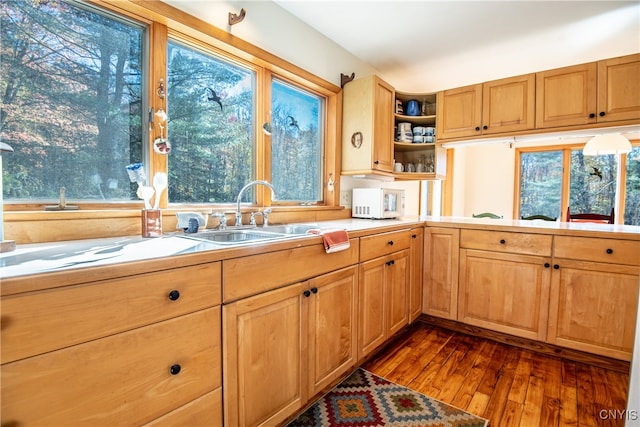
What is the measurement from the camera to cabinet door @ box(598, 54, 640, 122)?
2.14 m

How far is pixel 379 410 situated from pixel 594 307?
154cm

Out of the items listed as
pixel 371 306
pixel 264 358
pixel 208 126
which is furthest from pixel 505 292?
pixel 208 126

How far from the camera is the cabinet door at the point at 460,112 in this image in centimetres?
273

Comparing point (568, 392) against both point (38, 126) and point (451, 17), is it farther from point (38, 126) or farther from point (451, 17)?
point (38, 126)

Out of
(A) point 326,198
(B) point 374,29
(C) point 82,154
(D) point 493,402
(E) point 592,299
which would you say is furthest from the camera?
(A) point 326,198

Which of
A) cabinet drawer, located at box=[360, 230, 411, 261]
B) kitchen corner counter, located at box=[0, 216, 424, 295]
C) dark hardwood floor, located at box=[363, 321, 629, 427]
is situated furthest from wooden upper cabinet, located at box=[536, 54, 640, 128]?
kitchen corner counter, located at box=[0, 216, 424, 295]

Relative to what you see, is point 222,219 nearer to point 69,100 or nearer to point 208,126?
point 208,126

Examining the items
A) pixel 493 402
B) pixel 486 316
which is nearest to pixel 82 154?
pixel 493 402

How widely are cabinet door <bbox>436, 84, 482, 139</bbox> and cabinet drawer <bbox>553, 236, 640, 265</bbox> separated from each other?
1.16 meters

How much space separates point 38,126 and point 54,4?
50cm

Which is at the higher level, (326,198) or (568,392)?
(326,198)

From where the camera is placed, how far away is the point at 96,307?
78 cm

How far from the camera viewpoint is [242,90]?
197 cm

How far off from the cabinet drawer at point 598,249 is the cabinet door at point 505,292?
13 centimetres
